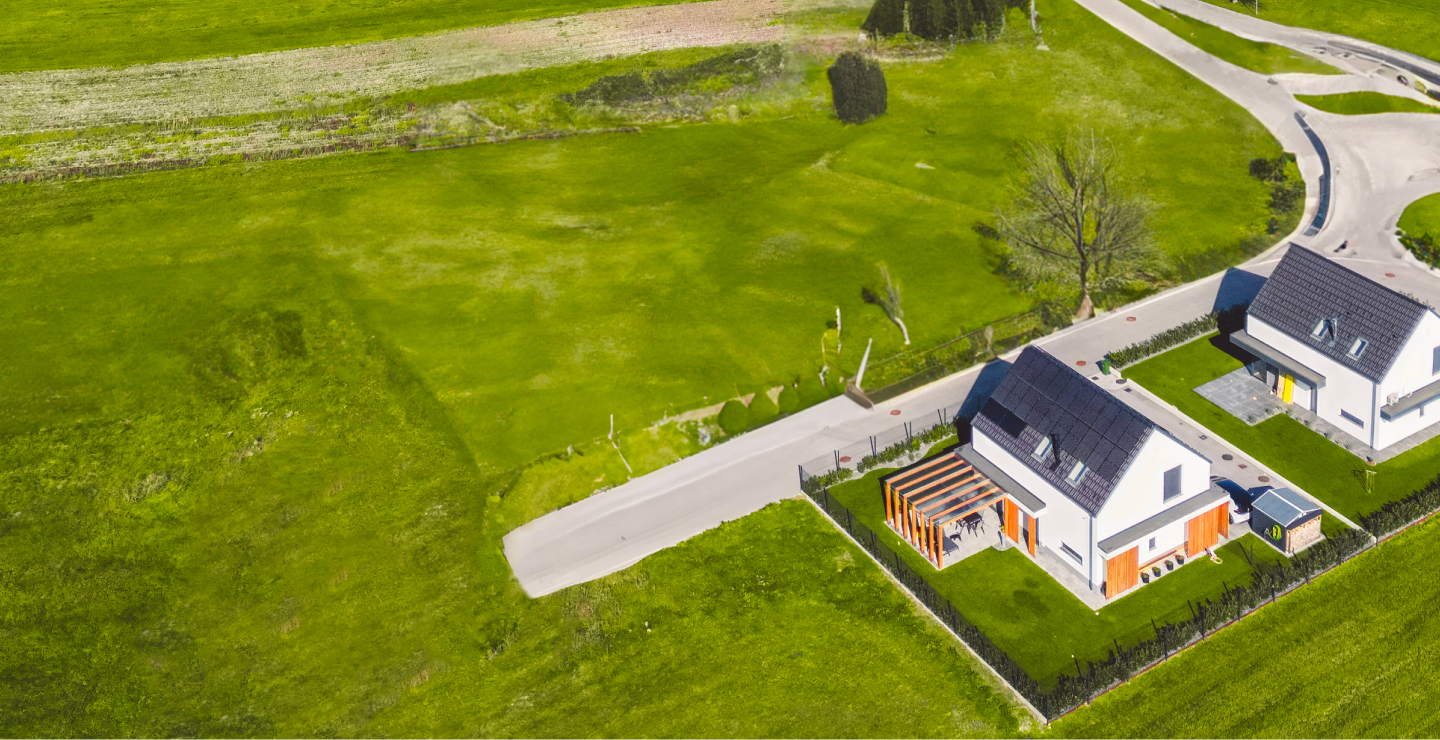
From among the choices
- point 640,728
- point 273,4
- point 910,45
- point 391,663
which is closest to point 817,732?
point 640,728

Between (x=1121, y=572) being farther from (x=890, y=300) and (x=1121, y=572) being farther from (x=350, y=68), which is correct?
(x=350, y=68)

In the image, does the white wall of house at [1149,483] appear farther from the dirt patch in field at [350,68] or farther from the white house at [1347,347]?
the dirt patch in field at [350,68]

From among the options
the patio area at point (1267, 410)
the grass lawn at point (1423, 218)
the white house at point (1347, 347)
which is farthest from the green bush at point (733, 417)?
the grass lawn at point (1423, 218)

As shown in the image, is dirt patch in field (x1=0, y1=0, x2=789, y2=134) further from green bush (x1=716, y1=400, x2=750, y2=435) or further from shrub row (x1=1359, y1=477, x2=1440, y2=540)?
shrub row (x1=1359, y1=477, x2=1440, y2=540)

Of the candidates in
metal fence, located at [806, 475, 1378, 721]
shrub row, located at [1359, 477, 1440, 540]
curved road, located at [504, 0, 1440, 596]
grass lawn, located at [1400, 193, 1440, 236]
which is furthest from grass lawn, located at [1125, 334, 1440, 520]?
grass lawn, located at [1400, 193, 1440, 236]

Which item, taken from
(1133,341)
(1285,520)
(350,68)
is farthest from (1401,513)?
(350,68)

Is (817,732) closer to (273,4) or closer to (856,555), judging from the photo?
(856,555)
